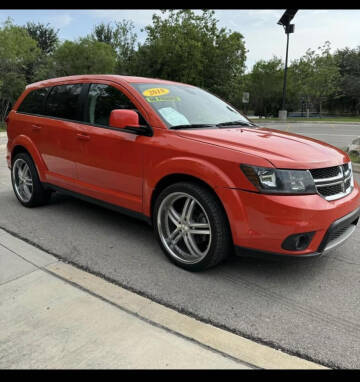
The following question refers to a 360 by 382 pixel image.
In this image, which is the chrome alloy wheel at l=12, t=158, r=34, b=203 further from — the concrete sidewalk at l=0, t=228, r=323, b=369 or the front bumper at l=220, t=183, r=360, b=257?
the front bumper at l=220, t=183, r=360, b=257

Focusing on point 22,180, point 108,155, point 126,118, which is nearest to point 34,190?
point 22,180

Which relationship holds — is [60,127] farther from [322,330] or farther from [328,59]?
[328,59]

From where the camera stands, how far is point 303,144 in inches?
122

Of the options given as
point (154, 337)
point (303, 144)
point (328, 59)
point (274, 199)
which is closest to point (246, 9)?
point (303, 144)

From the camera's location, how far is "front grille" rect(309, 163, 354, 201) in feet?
8.92

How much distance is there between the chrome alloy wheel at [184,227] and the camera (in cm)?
304

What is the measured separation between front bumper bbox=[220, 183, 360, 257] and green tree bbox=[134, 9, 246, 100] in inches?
1128

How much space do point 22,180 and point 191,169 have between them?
3080 mm

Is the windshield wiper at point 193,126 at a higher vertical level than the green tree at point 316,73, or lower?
lower

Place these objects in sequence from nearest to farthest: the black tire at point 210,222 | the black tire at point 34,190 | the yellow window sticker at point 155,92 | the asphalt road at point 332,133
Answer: the black tire at point 210,222, the yellow window sticker at point 155,92, the black tire at point 34,190, the asphalt road at point 332,133

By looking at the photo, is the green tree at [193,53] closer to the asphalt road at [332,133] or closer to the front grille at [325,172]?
the asphalt road at [332,133]

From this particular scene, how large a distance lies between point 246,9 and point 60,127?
243cm

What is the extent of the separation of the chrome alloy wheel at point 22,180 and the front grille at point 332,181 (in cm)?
368

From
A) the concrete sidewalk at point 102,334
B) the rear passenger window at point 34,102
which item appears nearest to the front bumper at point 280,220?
the concrete sidewalk at point 102,334
